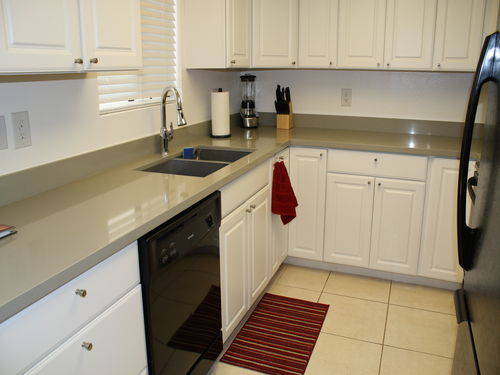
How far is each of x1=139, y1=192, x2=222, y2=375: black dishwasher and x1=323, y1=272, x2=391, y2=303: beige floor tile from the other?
1.10 m

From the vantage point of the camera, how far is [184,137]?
2.89 m

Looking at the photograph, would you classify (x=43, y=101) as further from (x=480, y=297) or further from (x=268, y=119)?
(x=268, y=119)

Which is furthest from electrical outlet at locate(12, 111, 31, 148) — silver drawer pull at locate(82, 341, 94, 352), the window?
silver drawer pull at locate(82, 341, 94, 352)

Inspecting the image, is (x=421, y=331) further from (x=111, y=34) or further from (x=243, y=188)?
(x=111, y=34)

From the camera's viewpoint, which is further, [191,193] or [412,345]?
[412,345]

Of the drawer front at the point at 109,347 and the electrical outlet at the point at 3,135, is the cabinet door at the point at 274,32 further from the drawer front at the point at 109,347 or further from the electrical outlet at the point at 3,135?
the drawer front at the point at 109,347

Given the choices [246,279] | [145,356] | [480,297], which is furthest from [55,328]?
[246,279]

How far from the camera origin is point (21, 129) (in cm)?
174

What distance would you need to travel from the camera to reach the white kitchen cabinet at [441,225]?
2.75 metres

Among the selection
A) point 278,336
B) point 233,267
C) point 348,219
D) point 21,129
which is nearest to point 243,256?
point 233,267

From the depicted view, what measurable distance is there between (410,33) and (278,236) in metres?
1.51

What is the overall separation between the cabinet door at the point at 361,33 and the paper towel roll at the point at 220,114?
0.82 metres

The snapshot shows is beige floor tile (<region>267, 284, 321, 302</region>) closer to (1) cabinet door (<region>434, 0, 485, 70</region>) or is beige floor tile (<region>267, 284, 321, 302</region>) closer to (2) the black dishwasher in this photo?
(2) the black dishwasher

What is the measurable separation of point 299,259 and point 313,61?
1.39 metres
